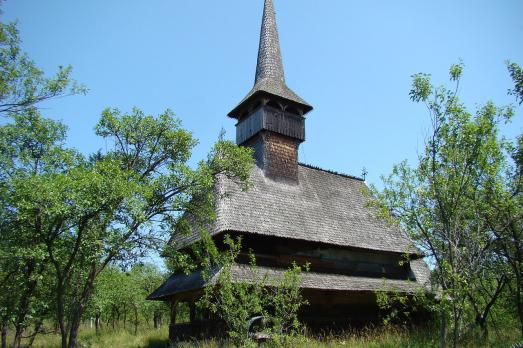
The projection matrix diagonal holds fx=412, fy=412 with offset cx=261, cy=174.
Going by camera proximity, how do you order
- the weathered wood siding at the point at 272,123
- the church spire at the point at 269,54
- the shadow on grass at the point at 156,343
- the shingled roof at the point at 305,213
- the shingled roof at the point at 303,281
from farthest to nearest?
1. the church spire at the point at 269,54
2. the weathered wood siding at the point at 272,123
3. the shadow on grass at the point at 156,343
4. the shingled roof at the point at 305,213
5. the shingled roof at the point at 303,281

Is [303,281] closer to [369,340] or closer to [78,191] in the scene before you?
[369,340]

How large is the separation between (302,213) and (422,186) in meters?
9.37

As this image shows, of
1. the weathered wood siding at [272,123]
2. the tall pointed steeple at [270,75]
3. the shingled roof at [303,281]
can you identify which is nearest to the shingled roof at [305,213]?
the shingled roof at [303,281]

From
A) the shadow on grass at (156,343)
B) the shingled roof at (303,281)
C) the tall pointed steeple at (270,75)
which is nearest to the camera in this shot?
the shingled roof at (303,281)

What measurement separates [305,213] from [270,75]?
27.3 ft

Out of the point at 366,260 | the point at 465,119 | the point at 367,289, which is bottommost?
the point at 367,289

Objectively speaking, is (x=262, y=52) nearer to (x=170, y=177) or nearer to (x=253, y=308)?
(x=170, y=177)

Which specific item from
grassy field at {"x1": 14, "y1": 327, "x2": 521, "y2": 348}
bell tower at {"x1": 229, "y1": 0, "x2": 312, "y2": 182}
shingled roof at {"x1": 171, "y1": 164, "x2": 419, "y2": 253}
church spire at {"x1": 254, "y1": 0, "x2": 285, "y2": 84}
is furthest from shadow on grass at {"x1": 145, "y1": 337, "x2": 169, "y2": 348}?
church spire at {"x1": 254, "y1": 0, "x2": 285, "y2": 84}

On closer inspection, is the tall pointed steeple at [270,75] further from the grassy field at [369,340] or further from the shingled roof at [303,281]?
the grassy field at [369,340]

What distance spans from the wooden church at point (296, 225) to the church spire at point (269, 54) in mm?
65

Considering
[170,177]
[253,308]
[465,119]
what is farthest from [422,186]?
[170,177]

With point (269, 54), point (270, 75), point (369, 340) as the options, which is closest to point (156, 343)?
point (369, 340)

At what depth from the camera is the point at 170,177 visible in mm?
13211

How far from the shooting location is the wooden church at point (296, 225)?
53.0ft
